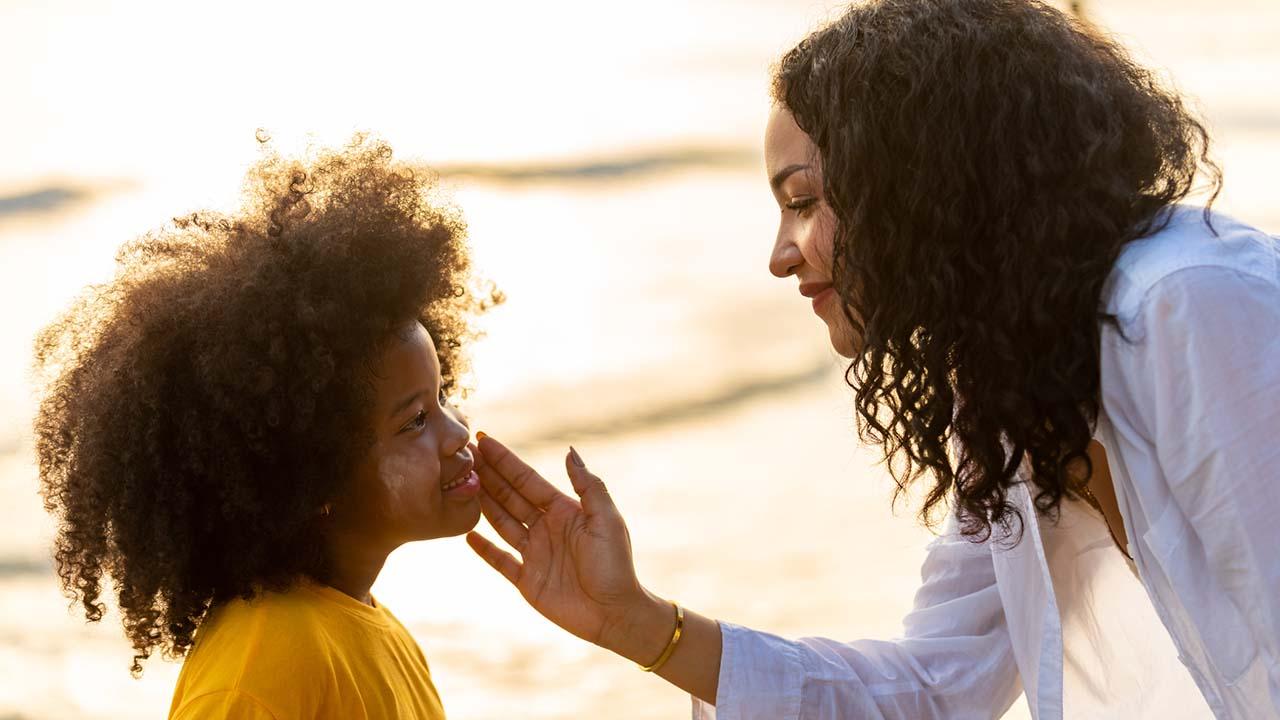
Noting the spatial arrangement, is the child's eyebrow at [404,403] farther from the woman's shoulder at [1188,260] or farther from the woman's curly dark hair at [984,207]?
the woman's shoulder at [1188,260]

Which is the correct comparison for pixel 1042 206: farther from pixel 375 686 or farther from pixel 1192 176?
pixel 375 686

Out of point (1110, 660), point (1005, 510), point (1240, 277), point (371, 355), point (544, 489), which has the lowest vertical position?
point (1110, 660)

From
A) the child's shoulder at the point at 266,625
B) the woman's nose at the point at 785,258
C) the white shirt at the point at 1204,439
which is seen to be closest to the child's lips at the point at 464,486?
the child's shoulder at the point at 266,625

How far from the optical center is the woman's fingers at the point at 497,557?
7.50 ft

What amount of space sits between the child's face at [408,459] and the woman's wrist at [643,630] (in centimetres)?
32

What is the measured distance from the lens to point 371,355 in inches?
79.8

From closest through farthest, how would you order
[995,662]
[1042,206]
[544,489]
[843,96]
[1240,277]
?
[1240,277]
[1042,206]
[843,96]
[544,489]
[995,662]

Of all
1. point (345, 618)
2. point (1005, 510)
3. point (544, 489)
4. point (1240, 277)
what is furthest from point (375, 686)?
point (1240, 277)

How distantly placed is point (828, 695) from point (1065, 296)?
0.83 m

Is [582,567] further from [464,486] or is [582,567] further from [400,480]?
[400,480]

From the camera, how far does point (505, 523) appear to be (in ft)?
7.47

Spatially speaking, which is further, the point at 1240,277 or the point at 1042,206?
the point at 1042,206

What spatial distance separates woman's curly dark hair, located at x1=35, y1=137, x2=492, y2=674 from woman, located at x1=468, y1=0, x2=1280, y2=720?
0.36m

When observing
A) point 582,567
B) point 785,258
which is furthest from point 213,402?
point 785,258
